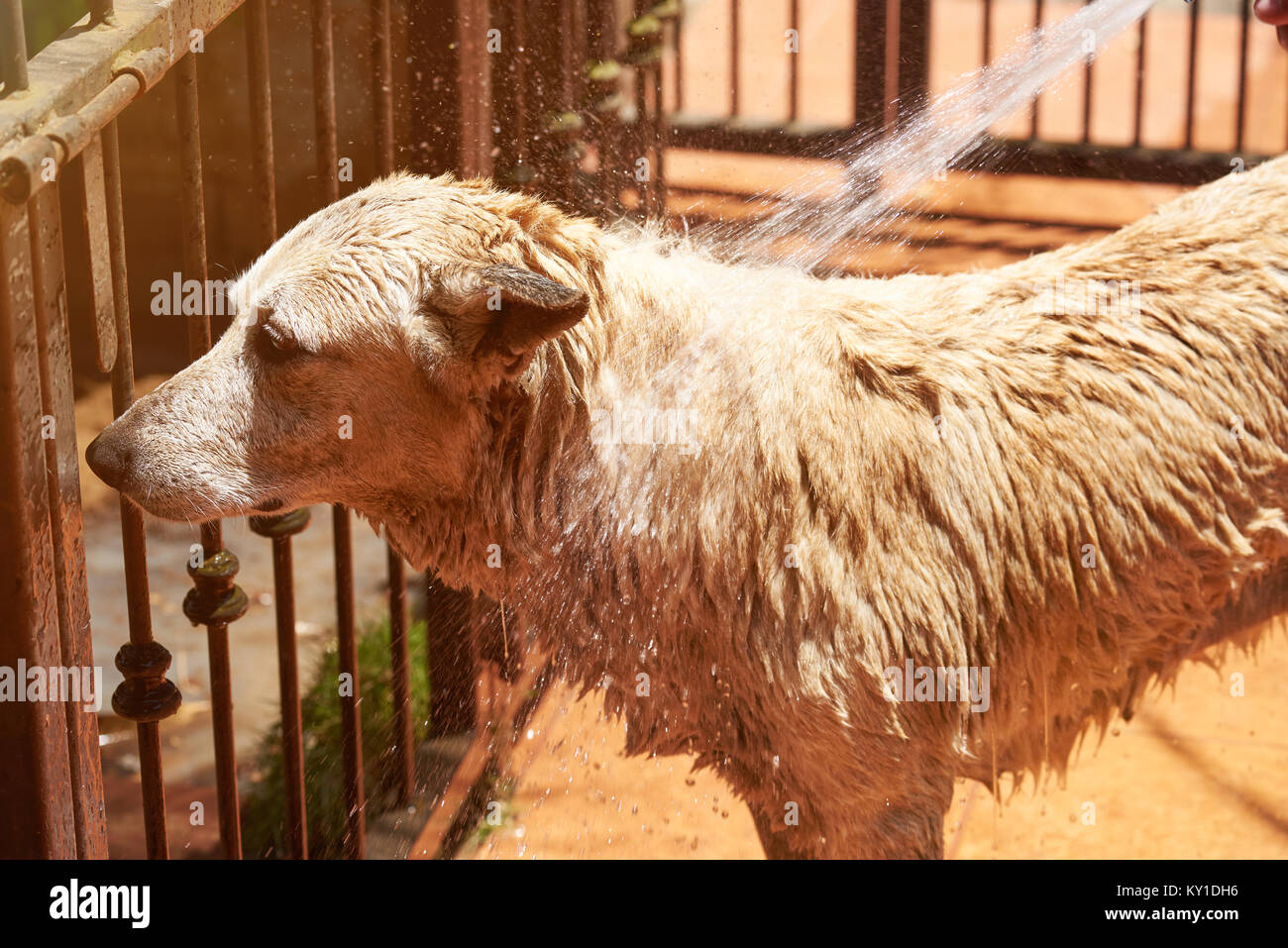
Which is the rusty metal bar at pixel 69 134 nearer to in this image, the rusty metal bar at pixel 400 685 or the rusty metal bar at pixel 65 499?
the rusty metal bar at pixel 65 499

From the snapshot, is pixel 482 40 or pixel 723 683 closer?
pixel 723 683

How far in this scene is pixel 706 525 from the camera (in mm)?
3227

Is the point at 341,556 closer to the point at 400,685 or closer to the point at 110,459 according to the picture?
the point at 400,685

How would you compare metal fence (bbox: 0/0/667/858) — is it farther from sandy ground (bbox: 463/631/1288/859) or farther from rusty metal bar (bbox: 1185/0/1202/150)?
rusty metal bar (bbox: 1185/0/1202/150)

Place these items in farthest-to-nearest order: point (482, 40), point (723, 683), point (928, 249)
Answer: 1. point (928, 249)
2. point (482, 40)
3. point (723, 683)

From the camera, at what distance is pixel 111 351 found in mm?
2768

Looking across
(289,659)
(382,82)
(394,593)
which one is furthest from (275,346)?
(394,593)

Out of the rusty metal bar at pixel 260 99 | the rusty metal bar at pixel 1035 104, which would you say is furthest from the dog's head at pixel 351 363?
the rusty metal bar at pixel 1035 104

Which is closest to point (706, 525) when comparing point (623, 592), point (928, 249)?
point (623, 592)

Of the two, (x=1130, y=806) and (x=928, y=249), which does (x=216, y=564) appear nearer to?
(x=1130, y=806)

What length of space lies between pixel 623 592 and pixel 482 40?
2.08m

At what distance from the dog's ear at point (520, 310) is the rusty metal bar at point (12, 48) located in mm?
933

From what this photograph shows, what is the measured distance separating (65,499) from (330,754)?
266 cm

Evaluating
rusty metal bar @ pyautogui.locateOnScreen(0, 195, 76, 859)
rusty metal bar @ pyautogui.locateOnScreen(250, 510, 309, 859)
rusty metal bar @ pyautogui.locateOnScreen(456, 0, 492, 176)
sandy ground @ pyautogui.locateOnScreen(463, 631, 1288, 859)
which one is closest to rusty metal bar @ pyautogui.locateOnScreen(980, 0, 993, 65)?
sandy ground @ pyautogui.locateOnScreen(463, 631, 1288, 859)
